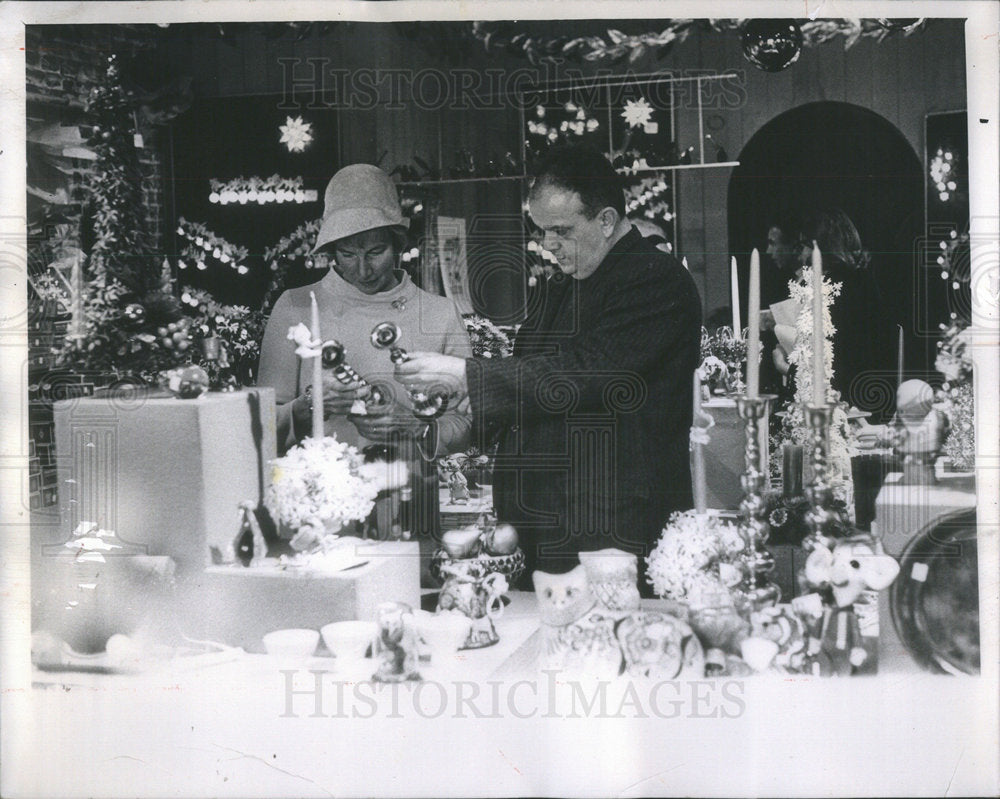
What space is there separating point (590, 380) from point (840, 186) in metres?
0.85

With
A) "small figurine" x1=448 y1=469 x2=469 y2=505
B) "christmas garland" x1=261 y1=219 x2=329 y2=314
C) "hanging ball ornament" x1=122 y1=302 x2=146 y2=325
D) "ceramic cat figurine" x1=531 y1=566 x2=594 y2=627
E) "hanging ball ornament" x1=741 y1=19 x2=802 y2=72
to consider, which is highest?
"hanging ball ornament" x1=741 y1=19 x2=802 y2=72

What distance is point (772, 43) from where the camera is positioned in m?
2.53

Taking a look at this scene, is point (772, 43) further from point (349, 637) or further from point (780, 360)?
point (349, 637)

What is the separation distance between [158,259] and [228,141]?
1.21 ft

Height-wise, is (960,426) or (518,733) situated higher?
(960,426)

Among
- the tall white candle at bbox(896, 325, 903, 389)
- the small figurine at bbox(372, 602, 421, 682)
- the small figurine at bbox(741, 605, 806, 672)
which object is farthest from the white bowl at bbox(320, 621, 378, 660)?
the tall white candle at bbox(896, 325, 903, 389)

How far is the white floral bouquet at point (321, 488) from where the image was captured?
2547 millimetres

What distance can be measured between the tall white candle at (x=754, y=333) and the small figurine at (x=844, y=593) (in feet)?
1.59

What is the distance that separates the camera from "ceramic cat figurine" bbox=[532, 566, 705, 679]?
2539 mm

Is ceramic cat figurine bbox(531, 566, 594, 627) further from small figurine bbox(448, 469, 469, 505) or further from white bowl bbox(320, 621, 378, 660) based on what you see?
white bowl bbox(320, 621, 378, 660)

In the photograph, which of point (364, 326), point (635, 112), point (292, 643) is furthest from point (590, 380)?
point (292, 643)

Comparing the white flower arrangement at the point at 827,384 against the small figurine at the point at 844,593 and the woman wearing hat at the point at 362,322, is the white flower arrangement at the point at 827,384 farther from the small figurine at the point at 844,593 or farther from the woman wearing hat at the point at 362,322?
the woman wearing hat at the point at 362,322

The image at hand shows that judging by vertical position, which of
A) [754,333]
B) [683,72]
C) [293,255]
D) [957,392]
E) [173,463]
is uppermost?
[683,72]

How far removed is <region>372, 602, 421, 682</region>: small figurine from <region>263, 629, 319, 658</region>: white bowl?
0.55 feet
